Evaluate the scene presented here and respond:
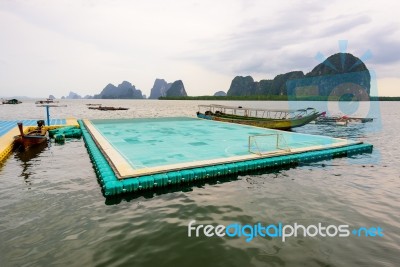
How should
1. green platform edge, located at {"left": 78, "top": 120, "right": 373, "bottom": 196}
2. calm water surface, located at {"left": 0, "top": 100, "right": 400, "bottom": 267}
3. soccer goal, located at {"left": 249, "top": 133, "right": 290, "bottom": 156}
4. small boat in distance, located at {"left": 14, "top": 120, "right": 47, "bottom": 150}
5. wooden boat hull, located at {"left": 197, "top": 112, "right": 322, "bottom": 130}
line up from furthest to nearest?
wooden boat hull, located at {"left": 197, "top": 112, "right": 322, "bottom": 130}
small boat in distance, located at {"left": 14, "top": 120, "right": 47, "bottom": 150}
soccer goal, located at {"left": 249, "top": 133, "right": 290, "bottom": 156}
green platform edge, located at {"left": 78, "top": 120, "right": 373, "bottom": 196}
calm water surface, located at {"left": 0, "top": 100, "right": 400, "bottom": 267}

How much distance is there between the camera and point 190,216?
386 inches

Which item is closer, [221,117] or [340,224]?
[340,224]

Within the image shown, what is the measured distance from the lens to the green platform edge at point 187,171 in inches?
458

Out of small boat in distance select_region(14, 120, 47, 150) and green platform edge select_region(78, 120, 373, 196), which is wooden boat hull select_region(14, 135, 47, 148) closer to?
small boat in distance select_region(14, 120, 47, 150)

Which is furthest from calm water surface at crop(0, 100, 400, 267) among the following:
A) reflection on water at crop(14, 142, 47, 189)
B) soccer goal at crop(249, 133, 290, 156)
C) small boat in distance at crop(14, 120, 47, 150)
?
small boat in distance at crop(14, 120, 47, 150)

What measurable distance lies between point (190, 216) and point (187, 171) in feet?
12.1

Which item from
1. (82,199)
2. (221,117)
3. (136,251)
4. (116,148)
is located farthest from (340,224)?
(221,117)

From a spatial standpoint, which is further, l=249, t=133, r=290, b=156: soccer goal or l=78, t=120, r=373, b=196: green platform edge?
l=249, t=133, r=290, b=156: soccer goal

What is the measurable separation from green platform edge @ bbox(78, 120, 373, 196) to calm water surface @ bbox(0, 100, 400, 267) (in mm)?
435

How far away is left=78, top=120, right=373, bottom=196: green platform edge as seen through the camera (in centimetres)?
1162

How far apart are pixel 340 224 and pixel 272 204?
2689mm

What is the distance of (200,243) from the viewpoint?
8.06 m

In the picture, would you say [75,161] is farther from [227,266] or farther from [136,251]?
[227,266]

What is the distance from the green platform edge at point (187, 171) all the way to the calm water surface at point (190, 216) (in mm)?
435
